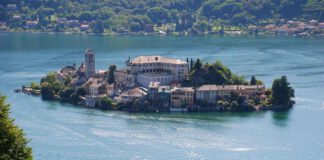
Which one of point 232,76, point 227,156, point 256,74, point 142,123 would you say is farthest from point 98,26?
point 227,156

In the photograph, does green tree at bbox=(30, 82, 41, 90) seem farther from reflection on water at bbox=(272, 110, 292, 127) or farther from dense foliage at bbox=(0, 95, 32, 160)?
dense foliage at bbox=(0, 95, 32, 160)

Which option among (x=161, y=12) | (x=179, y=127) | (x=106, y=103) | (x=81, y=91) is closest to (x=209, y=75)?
(x=106, y=103)

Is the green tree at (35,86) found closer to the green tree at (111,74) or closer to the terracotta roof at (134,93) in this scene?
the green tree at (111,74)

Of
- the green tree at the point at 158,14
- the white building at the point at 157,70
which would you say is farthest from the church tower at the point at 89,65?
the green tree at the point at 158,14

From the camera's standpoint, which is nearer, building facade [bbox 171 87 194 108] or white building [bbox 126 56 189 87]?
building facade [bbox 171 87 194 108]

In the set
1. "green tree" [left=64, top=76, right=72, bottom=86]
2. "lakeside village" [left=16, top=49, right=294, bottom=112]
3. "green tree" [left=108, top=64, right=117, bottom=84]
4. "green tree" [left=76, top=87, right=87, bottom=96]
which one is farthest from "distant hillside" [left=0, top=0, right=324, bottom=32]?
"green tree" [left=76, top=87, right=87, bottom=96]

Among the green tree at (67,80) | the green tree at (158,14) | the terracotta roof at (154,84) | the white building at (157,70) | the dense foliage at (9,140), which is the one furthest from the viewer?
the green tree at (158,14)

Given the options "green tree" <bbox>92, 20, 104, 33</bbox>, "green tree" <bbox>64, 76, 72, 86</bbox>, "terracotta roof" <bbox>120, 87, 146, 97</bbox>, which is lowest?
"terracotta roof" <bbox>120, 87, 146, 97</bbox>

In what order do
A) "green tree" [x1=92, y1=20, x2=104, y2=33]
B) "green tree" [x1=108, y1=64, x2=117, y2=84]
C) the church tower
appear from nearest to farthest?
"green tree" [x1=108, y1=64, x2=117, y2=84] < the church tower < "green tree" [x1=92, y1=20, x2=104, y2=33]

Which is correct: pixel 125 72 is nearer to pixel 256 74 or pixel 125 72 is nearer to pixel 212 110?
pixel 212 110
